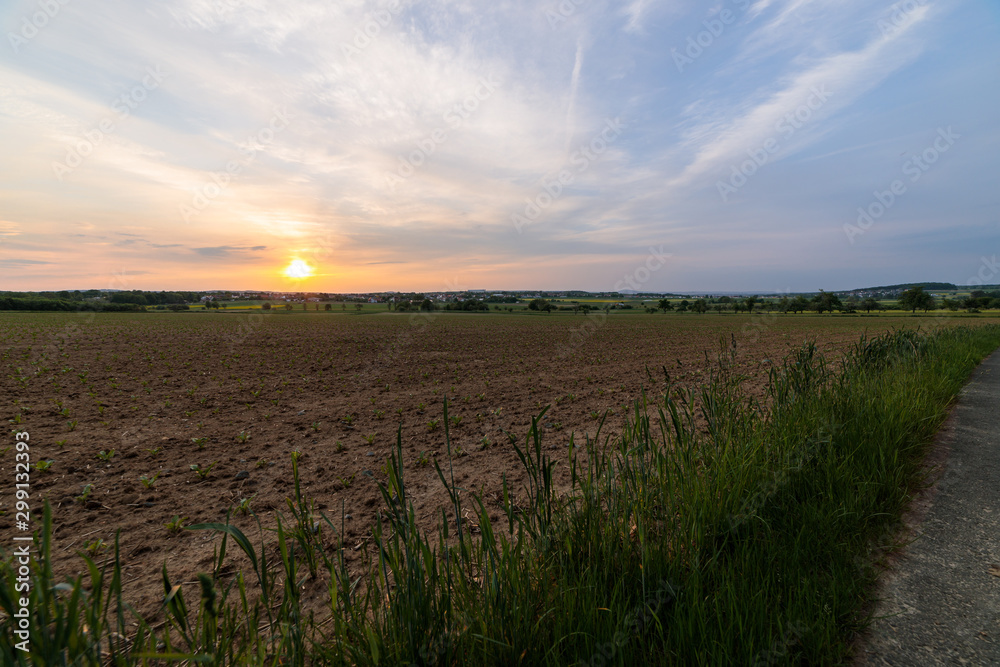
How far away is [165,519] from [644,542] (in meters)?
5.32

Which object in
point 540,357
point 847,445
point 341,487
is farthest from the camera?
point 540,357

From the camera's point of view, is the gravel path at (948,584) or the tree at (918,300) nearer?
the gravel path at (948,584)

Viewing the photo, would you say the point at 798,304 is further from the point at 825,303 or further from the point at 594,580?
the point at 594,580

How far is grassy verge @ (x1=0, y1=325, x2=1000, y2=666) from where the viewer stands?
5.46 feet

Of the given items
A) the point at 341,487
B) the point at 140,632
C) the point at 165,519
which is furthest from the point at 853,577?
the point at 165,519

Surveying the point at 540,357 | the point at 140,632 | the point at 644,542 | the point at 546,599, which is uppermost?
the point at 140,632

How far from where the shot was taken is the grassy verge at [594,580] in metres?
1.67

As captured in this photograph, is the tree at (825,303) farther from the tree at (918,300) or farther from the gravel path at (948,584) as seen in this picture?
the gravel path at (948,584)

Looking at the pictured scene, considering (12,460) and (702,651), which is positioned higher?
(702,651)

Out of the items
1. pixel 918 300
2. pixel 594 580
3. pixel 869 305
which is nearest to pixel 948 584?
pixel 594 580

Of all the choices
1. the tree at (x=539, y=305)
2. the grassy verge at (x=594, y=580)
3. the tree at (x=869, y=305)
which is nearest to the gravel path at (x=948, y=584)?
the grassy verge at (x=594, y=580)

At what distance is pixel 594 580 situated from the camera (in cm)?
234

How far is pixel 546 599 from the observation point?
2.32 m

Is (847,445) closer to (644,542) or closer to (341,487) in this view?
(644,542)
